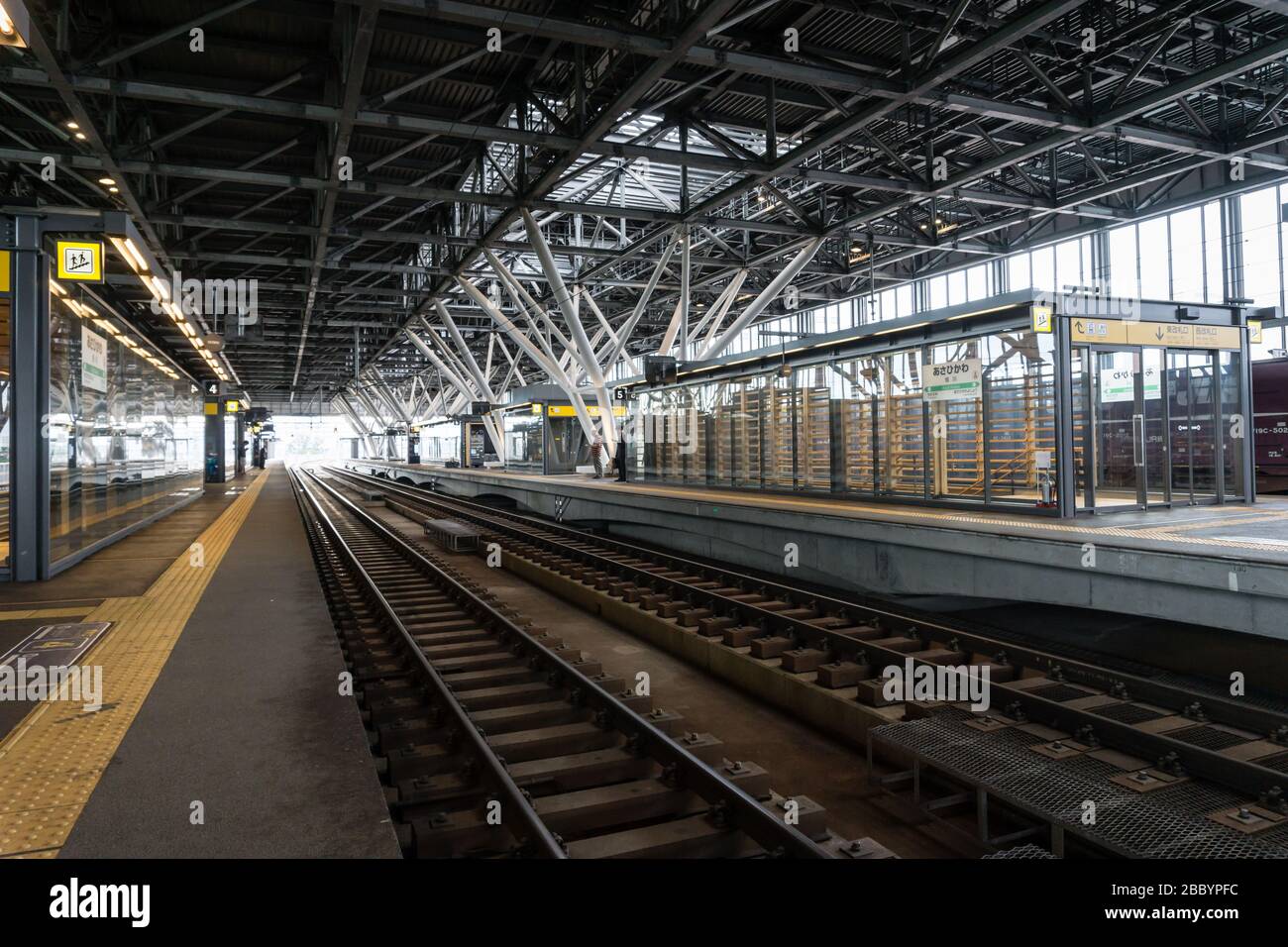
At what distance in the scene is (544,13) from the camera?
444 inches

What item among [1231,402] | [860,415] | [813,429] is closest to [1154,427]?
[1231,402]

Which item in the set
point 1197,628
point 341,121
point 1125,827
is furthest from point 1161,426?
point 341,121

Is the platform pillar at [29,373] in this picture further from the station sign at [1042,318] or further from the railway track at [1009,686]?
the station sign at [1042,318]

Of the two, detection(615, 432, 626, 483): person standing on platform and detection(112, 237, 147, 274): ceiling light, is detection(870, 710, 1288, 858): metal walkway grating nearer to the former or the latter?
detection(112, 237, 147, 274): ceiling light

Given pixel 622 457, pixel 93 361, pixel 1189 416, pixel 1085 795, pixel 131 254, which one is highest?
pixel 131 254

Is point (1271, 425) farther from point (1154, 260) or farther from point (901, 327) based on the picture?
point (901, 327)

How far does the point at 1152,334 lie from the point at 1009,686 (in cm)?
792

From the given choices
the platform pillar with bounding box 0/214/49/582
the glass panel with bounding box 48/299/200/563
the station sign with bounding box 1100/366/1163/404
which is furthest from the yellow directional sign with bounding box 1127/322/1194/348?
the glass panel with bounding box 48/299/200/563

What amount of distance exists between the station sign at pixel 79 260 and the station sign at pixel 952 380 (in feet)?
37.2

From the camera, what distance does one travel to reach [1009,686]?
6.18 meters

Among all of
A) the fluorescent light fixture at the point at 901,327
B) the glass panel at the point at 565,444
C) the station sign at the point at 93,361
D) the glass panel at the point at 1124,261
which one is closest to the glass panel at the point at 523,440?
the glass panel at the point at 565,444

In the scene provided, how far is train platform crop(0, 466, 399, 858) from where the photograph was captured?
10.4 ft

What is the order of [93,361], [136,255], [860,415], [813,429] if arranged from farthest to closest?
[813,429] < [860,415] < [93,361] < [136,255]
